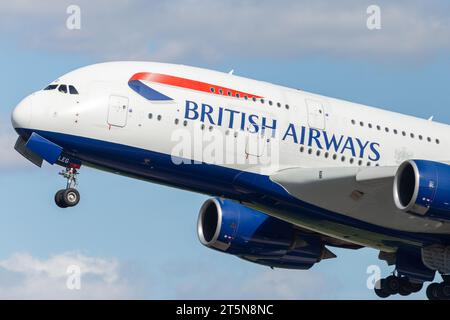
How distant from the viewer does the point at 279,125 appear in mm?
36406

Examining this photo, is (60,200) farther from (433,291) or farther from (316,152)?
(433,291)

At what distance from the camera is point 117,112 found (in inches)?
1378

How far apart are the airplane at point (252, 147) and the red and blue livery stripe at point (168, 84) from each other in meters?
0.03

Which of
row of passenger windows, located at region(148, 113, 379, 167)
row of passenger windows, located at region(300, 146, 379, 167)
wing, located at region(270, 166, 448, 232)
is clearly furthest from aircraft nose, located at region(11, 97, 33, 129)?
row of passenger windows, located at region(300, 146, 379, 167)

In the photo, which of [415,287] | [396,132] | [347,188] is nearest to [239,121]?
[347,188]

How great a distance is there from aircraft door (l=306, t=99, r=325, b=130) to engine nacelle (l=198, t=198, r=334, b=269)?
18.9ft

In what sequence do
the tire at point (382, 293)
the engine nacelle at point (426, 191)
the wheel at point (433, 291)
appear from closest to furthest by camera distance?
the engine nacelle at point (426, 191) → the wheel at point (433, 291) → the tire at point (382, 293)

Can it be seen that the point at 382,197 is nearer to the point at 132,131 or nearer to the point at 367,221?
the point at 367,221

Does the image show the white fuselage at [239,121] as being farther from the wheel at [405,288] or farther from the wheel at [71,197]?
the wheel at [405,288]

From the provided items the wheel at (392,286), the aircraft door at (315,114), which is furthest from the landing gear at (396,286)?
the aircraft door at (315,114)

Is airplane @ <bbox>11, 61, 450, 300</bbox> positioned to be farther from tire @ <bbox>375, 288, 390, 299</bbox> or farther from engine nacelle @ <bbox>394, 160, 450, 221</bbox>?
tire @ <bbox>375, 288, 390, 299</bbox>

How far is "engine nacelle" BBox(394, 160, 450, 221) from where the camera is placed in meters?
34.3

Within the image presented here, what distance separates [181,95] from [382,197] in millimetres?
7514

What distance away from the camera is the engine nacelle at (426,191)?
3434 cm
